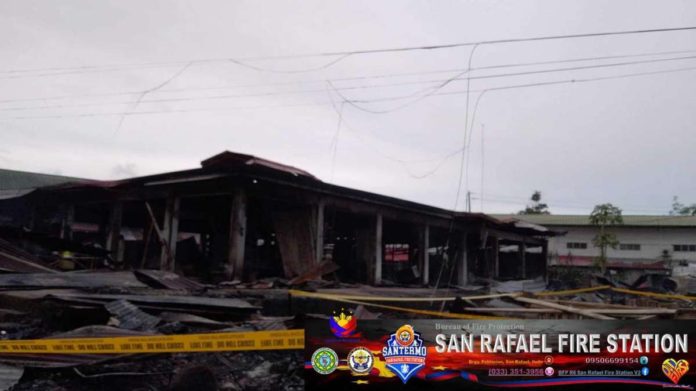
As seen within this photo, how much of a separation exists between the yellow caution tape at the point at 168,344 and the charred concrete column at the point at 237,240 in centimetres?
652

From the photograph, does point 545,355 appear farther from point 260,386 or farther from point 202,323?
point 202,323

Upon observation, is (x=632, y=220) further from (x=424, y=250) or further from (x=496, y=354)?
(x=496, y=354)

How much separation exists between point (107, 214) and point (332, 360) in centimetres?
1822

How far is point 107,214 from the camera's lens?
2000cm

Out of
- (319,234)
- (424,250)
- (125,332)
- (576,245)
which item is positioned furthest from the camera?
(576,245)

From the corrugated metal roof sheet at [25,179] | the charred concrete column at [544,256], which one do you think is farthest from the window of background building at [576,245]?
the corrugated metal roof sheet at [25,179]

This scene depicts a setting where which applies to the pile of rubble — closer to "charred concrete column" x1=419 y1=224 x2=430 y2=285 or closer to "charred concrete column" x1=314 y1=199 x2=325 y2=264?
"charred concrete column" x1=314 y1=199 x2=325 y2=264

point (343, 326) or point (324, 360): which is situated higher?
point (343, 326)

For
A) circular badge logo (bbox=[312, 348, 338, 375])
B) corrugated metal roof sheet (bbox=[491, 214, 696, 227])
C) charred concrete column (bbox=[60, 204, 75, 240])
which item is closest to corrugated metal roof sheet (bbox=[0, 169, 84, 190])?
charred concrete column (bbox=[60, 204, 75, 240])

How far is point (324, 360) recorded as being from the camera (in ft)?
13.8

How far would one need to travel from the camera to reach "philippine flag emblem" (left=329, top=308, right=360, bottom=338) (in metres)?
4.18

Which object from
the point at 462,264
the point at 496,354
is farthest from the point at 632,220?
the point at 496,354

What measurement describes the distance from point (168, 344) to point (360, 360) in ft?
6.21

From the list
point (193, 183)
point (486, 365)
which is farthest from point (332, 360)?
point (193, 183)
